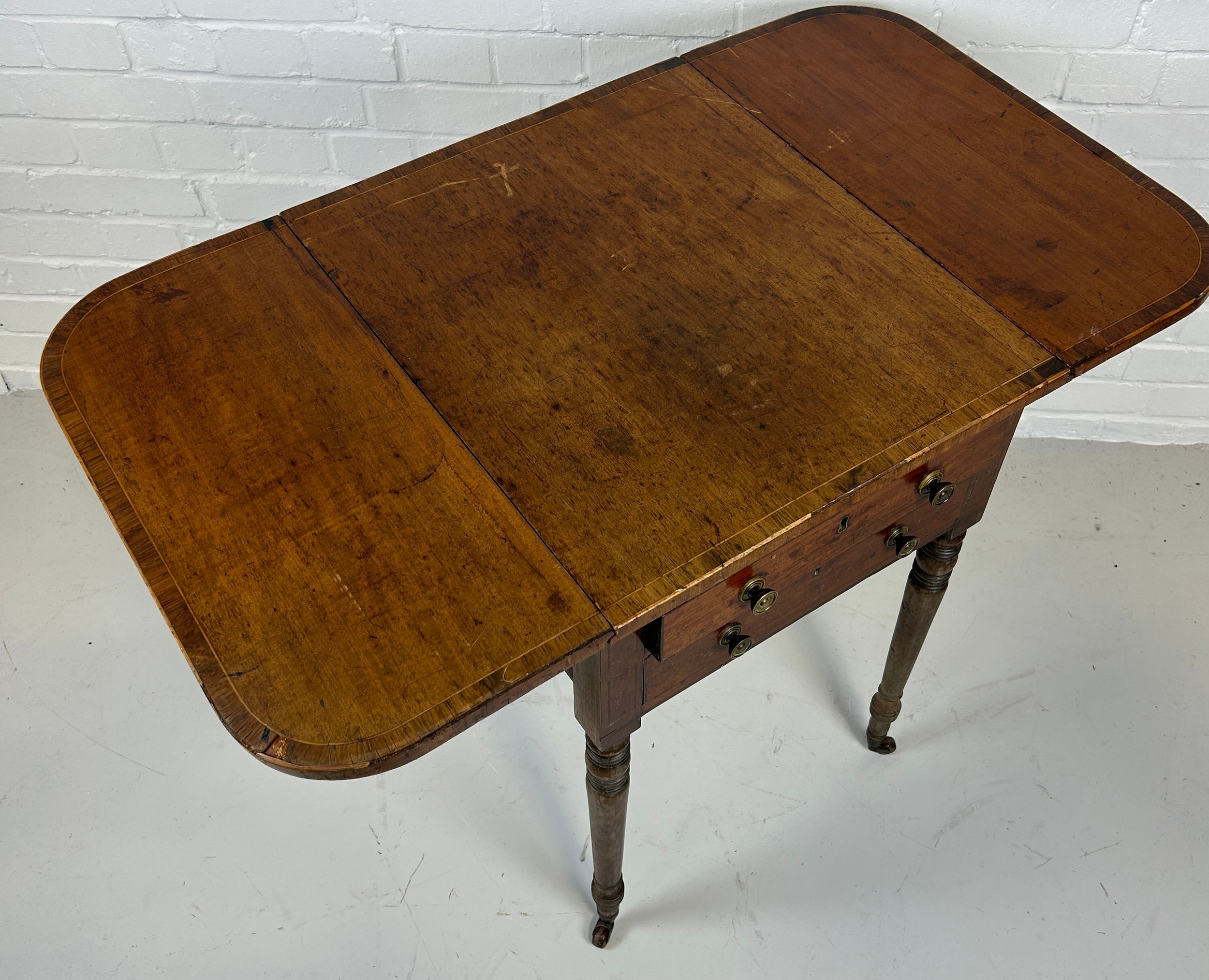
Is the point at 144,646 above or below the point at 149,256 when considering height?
below

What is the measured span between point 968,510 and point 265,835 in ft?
3.68

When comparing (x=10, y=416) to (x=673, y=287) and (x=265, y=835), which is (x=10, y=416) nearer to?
(x=265, y=835)

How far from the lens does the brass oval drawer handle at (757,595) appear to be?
1.12 meters

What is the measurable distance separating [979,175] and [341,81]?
3.20 feet

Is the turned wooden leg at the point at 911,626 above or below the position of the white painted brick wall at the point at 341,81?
below

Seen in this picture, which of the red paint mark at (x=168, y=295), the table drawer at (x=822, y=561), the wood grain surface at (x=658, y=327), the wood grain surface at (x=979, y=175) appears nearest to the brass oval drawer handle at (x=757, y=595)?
the table drawer at (x=822, y=561)

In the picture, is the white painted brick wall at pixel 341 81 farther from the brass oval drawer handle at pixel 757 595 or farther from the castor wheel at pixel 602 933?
the castor wheel at pixel 602 933

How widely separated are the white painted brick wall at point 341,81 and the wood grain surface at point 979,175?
0.69 ft

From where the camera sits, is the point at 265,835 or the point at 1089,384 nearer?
the point at 265,835

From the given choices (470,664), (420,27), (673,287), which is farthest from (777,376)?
(420,27)

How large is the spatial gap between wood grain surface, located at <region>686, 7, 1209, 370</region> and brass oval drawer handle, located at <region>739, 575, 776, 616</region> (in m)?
0.38

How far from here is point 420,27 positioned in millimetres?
1679

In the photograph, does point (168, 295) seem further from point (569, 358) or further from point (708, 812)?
point (708, 812)

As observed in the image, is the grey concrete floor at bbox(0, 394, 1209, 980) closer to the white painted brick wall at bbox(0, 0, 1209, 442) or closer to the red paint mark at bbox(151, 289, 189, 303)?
the white painted brick wall at bbox(0, 0, 1209, 442)
